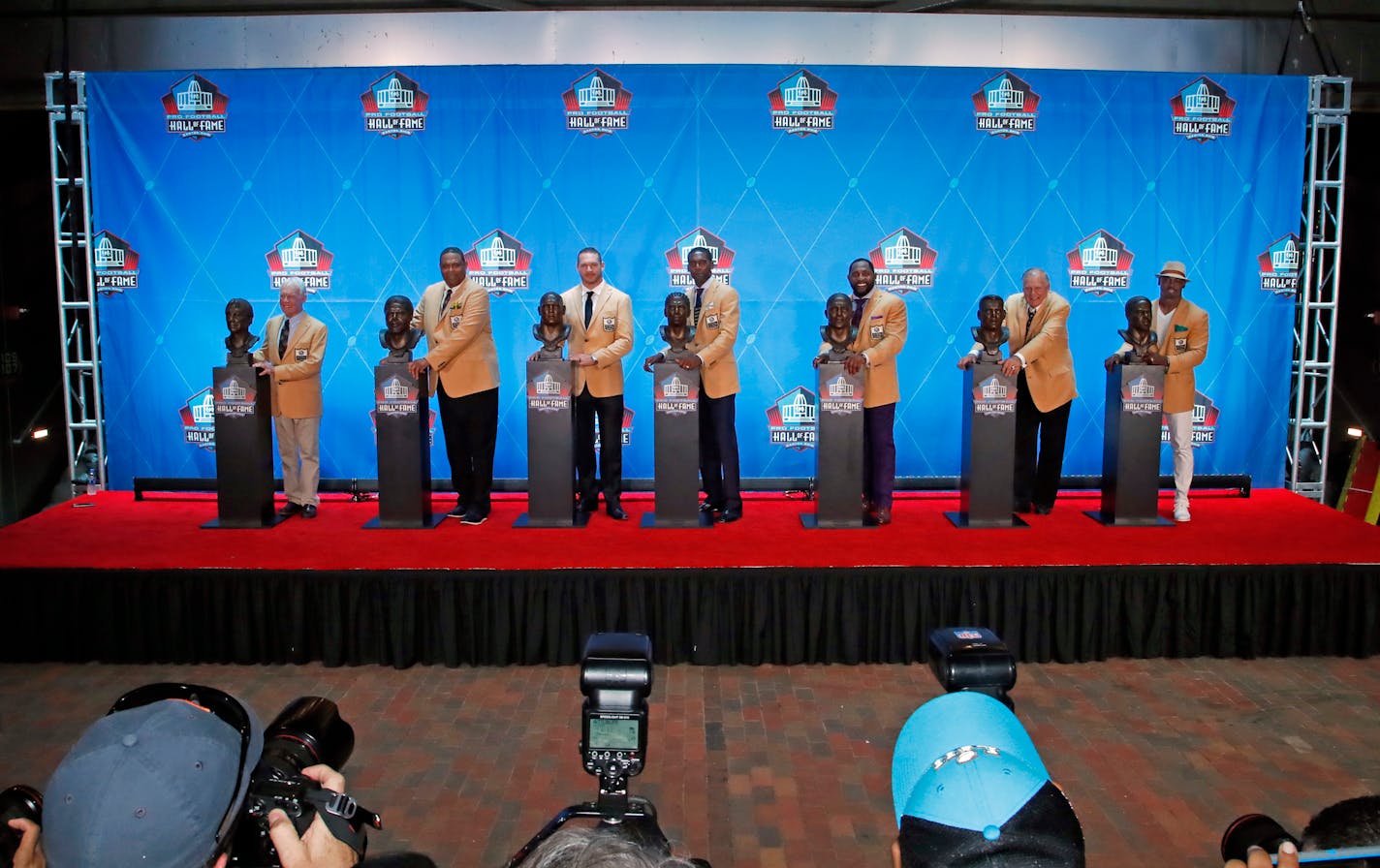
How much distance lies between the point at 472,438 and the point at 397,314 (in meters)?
0.89

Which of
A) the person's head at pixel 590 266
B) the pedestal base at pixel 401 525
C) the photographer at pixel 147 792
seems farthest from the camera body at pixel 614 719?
the person's head at pixel 590 266

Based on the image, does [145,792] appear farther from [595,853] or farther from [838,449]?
[838,449]

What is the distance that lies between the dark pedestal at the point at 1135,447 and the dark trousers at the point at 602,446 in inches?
120

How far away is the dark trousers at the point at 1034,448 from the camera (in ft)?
21.4

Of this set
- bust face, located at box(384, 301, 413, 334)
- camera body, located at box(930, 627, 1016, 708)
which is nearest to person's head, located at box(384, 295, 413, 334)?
bust face, located at box(384, 301, 413, 334)

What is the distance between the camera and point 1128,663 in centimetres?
525

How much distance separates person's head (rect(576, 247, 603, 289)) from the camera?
250 inches

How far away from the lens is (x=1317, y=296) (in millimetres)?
7375

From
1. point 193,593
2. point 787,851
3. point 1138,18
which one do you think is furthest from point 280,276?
point 1138,18

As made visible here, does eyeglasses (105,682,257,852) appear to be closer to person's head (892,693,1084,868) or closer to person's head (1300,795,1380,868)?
person's head (892,693,1084,868)

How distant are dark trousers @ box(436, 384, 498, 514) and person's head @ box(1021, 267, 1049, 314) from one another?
345cm

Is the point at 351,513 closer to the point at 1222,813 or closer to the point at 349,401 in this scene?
the point at 349,401

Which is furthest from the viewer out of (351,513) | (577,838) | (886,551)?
(351,513)

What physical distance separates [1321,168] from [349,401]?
24.9ft
